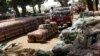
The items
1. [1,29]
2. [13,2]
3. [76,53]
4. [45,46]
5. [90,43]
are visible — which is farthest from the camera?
[13,2]

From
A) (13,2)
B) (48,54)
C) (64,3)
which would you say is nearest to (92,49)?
(48,54)

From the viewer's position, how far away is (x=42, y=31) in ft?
51.7

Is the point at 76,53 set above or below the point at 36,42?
above

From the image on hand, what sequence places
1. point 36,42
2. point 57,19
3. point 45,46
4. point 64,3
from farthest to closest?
point 64,3 < point 57,19 < point 36,42 < point 45,46

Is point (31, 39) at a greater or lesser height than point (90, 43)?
lesser

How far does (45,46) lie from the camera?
14.0m

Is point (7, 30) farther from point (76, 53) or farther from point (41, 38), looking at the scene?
point (76, 53)

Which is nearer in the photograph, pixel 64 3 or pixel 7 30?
pixel 7 30

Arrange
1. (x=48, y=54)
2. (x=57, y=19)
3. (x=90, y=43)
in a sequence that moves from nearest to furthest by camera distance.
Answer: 1. (x=90, y=43)
2. (x=48, y=54)
3. (x=57, y=19)

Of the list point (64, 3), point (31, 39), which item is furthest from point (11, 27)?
point (64, 3)

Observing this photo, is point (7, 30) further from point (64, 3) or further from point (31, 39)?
point (64, 3)

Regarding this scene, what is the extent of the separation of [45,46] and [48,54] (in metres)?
4.94

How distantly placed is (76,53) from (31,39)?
809 centimetres

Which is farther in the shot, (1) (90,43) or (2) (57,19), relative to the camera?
(2) (57,19)
